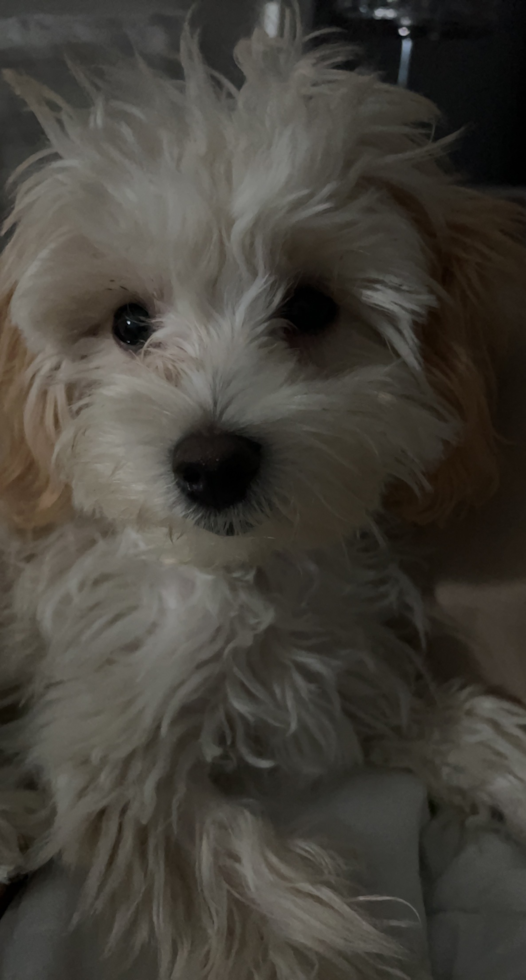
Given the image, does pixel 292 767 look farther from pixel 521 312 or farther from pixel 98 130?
pixel 98 130

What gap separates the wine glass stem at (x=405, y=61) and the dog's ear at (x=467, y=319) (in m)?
1.13

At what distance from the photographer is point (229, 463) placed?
0.84 metres

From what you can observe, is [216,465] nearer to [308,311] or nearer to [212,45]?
[308,311]

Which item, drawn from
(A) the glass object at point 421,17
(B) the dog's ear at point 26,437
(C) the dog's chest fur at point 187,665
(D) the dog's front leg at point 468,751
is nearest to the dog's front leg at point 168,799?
(C) the dog's chest fur at point 187,665

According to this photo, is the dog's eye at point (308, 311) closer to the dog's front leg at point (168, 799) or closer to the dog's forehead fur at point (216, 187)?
the dog's forehead fur at point (216, 187)

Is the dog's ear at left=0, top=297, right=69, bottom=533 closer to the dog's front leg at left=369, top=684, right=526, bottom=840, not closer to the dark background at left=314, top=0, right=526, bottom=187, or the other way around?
the dog's front leg at left=369, top=684, right=526, bottom=840

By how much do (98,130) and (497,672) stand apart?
94 cm

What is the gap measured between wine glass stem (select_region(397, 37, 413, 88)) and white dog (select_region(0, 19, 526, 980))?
107 centimetres

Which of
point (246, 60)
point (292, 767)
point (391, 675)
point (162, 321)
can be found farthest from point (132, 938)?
point (246, 60)

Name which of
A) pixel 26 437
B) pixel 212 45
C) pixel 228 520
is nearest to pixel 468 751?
pixel 228 520

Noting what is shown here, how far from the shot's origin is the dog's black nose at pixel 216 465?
2.76ft

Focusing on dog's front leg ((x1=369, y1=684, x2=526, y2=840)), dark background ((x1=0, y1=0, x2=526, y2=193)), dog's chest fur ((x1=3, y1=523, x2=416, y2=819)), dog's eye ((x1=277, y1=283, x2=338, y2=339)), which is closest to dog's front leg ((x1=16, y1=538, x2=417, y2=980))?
dog's chest fur ((x1=3, y1=523, x2=416, y2=819))

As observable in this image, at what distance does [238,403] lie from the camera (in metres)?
0.88

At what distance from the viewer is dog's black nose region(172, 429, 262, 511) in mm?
841
